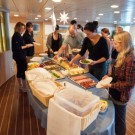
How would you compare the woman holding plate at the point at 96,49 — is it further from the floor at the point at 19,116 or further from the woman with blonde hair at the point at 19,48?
the woman with blonde hair at the point at 19,48

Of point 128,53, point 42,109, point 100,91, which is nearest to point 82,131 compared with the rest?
point 42,109

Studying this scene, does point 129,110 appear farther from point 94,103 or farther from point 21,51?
point 21,51

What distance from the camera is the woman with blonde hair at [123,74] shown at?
1.20 meters

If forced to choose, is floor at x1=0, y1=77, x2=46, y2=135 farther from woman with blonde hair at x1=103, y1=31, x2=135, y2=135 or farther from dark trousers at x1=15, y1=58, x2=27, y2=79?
woman with blonde hair at x1=103, y1=31, x2=135, y2=135

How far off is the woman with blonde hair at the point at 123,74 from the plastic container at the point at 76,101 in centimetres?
30

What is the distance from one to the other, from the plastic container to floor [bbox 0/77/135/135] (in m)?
1.24

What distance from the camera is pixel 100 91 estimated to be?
4.75 ft

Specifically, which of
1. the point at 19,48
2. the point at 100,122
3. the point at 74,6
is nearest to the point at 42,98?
the point at 100,122

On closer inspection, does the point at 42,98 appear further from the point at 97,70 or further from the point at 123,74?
the point at 97,70

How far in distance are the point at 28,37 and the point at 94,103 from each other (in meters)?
2.78

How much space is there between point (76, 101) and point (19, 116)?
1746mm

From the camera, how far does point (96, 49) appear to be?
2062 millimetres

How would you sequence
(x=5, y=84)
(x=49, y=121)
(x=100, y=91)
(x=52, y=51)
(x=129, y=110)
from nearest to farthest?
(x=49, y=121) < (x=100, y=91) < (x=129, y=110) < (x=52, y=51) < (x=5, y=84)

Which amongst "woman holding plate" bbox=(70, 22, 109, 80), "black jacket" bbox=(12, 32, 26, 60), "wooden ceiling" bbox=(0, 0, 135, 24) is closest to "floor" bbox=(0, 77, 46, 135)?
"black jacket" bbox=(12, 32, 26, 60)
